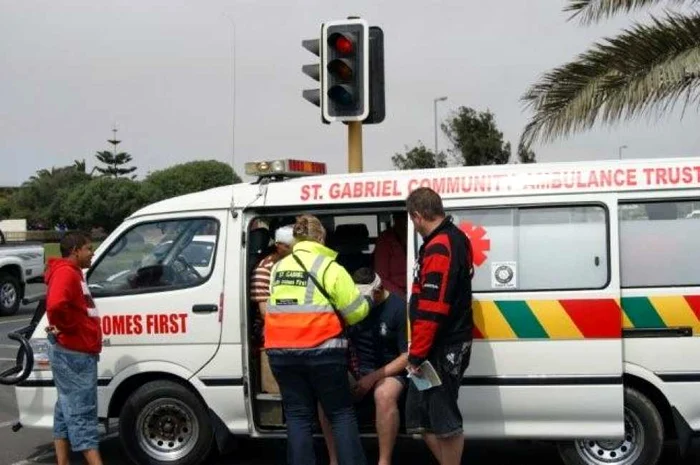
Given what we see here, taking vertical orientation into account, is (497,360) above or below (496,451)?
above

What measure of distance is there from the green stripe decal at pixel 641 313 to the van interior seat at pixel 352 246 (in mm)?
2289

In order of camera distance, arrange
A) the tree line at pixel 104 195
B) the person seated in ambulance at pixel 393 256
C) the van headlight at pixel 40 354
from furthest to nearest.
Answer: the tree line at pixel 104 195, the person seated in ambulance at pixel 393 256, the van headlight at pixel 40 354

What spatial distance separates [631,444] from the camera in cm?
604

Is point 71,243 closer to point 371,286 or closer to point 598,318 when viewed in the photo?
point 371,286

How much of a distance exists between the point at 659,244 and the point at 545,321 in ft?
2.92

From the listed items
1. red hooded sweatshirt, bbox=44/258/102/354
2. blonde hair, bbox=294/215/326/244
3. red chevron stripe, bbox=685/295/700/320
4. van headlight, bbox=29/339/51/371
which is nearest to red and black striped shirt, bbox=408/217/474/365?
blonde hair, bbox=294/215/326/244

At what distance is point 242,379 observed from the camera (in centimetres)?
638

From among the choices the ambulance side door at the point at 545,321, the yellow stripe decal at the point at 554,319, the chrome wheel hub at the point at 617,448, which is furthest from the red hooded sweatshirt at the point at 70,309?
the chrome wheel hub at the point at 617,448

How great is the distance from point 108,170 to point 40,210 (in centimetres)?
2045

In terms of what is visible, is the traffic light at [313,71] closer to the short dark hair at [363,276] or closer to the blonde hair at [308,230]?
the short dark hair at [363,276]

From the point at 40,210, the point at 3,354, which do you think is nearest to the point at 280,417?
the point at 3,354

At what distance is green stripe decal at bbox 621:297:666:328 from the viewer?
5.79m

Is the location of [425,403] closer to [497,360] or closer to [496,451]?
[497,360]

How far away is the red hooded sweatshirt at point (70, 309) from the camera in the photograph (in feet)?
19.8
